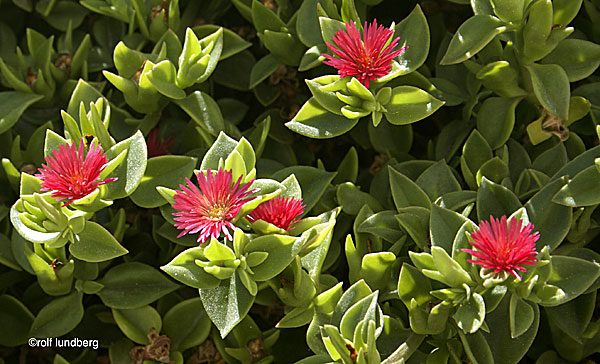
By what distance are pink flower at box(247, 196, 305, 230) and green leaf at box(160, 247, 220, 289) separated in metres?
0.07

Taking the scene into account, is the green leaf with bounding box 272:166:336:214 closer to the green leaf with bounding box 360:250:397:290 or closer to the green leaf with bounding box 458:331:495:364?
the green leaf with bounding box 360:250:397:290

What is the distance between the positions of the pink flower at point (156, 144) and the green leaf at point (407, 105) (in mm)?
325

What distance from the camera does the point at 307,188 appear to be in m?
0.88

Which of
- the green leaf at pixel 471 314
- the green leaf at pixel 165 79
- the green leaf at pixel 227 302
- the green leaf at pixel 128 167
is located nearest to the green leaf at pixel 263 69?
the green leaf at pixel 165 79

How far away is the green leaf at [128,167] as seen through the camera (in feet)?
2.60

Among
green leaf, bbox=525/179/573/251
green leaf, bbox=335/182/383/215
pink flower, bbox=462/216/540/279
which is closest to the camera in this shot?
pink flower, bbox=462/216/540/279

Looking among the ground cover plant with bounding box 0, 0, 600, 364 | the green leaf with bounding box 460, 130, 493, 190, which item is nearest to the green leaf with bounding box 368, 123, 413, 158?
the ground cover plant with bounding box 0, 0, 600, 364

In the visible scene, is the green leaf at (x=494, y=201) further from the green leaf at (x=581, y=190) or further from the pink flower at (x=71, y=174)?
the pink flower at (x=71, y=174)

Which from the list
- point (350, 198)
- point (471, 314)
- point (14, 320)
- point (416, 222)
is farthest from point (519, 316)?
point (14, 320)

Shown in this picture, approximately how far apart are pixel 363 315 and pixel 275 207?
15 cm

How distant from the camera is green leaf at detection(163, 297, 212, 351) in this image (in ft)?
2.98

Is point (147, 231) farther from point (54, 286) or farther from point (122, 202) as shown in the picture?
point (54, 286)

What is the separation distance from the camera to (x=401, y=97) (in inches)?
33.1

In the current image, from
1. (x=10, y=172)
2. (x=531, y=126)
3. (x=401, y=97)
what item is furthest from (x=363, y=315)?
(x=10, y=172)
